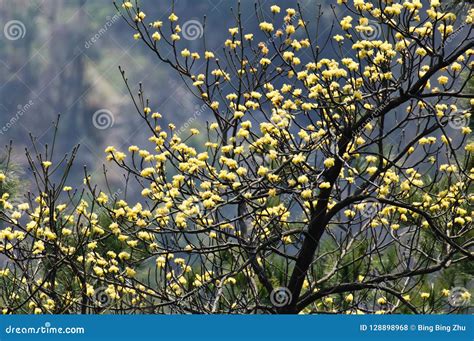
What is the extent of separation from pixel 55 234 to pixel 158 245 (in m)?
0.84

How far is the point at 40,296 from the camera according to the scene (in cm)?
702

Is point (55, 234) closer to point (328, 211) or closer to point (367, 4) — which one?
point (328, 211)

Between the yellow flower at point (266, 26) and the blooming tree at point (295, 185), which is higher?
the yellow flower at point (266, 26)

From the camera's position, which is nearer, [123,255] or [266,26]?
[123,255]

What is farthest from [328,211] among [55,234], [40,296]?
[40,296]

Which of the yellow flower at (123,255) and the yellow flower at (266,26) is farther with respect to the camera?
the yellow flower at (266,26)

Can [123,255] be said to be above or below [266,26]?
below

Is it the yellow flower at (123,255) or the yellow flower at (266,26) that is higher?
the yellow flower at (266,26)

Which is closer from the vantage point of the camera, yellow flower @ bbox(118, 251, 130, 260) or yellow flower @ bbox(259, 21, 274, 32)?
yellow flower @ bbox(118, 251, 130, 260)

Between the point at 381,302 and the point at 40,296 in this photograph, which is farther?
the point at 40,296

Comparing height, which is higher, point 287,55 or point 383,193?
point 287,55

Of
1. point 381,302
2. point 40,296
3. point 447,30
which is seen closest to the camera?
point 447,30

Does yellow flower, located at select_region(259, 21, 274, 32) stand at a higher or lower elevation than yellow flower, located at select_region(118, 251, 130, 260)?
higher

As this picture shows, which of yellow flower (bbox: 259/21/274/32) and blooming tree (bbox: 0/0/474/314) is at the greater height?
yellow flower (bbox: 259/21/274/32)
